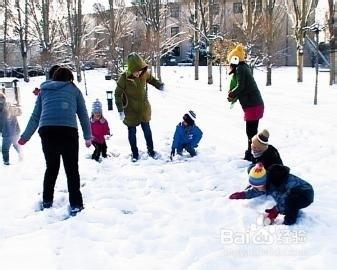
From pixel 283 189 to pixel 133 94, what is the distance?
3.32 m

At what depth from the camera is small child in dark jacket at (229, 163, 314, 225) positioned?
385cm

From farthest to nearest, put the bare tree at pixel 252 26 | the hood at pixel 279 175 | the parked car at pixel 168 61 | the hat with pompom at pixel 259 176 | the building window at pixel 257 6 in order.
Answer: the parked car at pixel 168 61, the building window at pixel 257 6, the bare tree at pixel 252 26, the hat with pompom at pixel 259 176, the hood at pixel 279 175

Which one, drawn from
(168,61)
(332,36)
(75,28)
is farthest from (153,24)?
(168,61)

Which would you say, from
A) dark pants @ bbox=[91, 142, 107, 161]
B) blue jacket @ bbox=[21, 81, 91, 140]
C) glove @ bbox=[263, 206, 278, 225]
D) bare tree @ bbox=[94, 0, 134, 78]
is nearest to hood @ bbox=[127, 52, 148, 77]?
dark pants @ bbox=[91, 142, 107, 161]

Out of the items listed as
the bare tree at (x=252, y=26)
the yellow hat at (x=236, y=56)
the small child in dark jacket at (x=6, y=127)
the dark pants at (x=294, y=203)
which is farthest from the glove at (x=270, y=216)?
the bare tree at (x=252, y=26)

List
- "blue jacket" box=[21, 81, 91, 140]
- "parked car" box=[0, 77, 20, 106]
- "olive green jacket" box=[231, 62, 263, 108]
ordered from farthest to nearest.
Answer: "parked car" box=[0, 77, 20, 106]
"olive green jacket" box=[231, 62, 263, 108]
"blue jacket" box=[21, 81, 91, 140]

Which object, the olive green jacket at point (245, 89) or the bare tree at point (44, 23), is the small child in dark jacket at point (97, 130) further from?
the bare tree at point (44, 23)

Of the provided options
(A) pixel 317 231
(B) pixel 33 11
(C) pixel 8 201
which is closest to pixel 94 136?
(C) pixel 8 201

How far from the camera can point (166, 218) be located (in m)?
4.21

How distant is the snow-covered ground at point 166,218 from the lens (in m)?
3.36

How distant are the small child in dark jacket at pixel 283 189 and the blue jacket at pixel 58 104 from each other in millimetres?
1992

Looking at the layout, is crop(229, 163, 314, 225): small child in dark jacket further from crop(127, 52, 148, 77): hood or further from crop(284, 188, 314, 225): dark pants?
crop(127, 52, 148, 77): hood

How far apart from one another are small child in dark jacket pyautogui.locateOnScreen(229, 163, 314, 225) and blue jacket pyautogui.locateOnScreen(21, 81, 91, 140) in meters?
1.99

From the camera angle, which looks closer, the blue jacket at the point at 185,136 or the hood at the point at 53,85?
the hood at the point at 53,85
